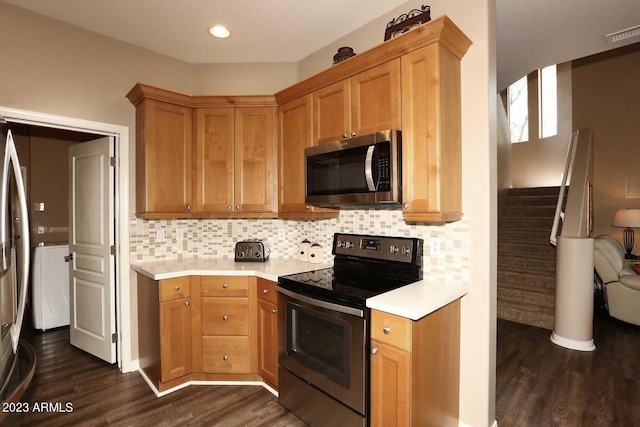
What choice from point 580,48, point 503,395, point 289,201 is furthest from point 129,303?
point 580,48

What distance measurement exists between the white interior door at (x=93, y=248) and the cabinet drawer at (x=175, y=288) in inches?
30.0

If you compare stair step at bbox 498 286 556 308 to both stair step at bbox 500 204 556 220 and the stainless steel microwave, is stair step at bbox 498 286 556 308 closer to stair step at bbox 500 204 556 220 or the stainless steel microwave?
stair step at bbox 500 204 556 220

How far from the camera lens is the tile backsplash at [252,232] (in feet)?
7.68

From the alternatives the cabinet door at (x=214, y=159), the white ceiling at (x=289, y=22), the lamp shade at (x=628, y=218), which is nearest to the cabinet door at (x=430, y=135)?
the white ceiling at (x=289, y=22)

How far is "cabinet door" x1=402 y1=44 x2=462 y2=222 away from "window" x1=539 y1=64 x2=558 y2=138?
645 cm

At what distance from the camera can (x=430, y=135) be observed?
1.76 m

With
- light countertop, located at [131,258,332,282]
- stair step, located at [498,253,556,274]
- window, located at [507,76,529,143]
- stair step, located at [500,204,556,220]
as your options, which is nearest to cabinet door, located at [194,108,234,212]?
light countertop, located at [131,258,332,282]

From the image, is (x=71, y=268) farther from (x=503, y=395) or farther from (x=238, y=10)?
(x=503, y=395)

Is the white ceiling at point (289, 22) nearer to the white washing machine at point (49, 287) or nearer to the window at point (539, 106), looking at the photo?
the white washing machine at point (49, 287)

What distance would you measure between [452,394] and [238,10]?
2909 mm

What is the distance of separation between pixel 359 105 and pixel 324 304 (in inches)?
49.7

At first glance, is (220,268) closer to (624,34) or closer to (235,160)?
(235,160)

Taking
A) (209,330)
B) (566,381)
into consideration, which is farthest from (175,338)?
(566,381)

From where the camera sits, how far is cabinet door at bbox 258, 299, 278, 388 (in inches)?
91.7
